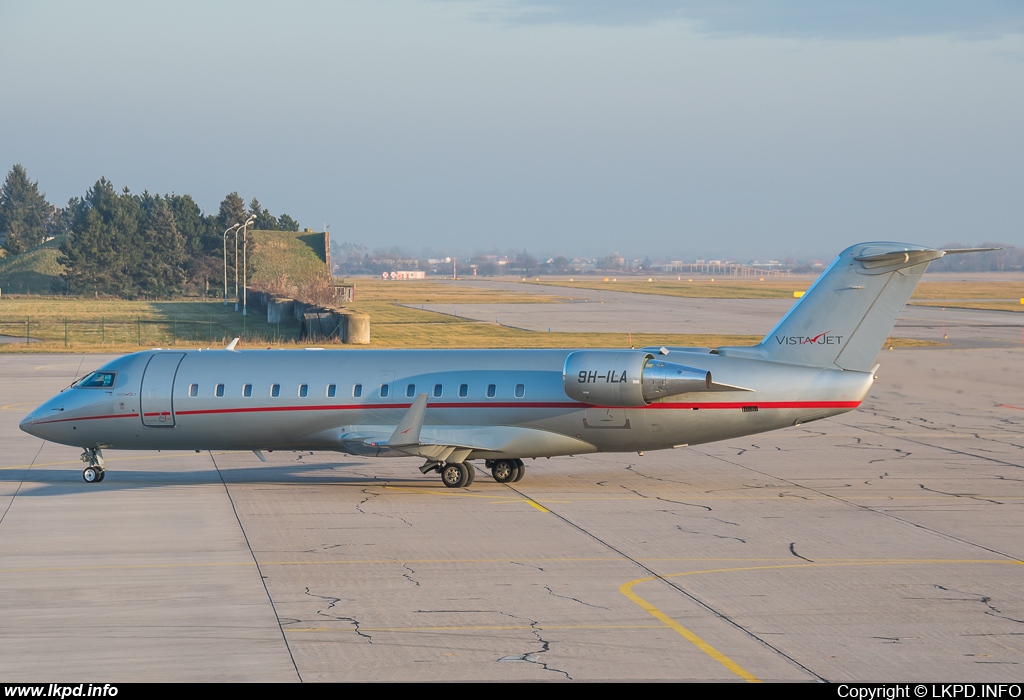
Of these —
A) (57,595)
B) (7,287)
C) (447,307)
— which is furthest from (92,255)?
(57,595)

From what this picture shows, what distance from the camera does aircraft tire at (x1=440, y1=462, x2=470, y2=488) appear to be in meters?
25.7

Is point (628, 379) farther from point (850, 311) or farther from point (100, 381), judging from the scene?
point (100, 381)

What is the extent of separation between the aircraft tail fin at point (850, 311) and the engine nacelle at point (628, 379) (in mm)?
1677

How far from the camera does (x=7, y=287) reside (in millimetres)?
147625

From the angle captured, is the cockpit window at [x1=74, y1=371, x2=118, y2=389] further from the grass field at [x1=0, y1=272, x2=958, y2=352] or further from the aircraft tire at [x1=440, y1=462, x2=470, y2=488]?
the grass field at [x1=0, y1=272, x2=958, y2=352]

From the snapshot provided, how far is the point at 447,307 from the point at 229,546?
89533 mm

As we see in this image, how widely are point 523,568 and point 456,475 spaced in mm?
7413

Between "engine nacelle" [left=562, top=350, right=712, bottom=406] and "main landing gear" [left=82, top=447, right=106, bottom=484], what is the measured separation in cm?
1129

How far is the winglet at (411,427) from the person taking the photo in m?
24.7

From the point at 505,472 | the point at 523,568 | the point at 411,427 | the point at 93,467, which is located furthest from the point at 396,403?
the point at 523,568

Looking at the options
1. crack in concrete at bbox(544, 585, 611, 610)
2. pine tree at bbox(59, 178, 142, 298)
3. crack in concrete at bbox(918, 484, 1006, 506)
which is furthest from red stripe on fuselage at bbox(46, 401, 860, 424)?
pine tree at bbox(59, 178, 142, 298)

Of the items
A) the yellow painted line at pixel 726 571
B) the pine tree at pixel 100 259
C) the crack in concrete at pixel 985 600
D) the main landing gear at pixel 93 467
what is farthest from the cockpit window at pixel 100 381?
the pine tree at pixel 100 259

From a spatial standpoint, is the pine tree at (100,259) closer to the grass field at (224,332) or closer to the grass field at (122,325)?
the grass field at (122,325)

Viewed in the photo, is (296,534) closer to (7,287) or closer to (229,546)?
(229,546)
